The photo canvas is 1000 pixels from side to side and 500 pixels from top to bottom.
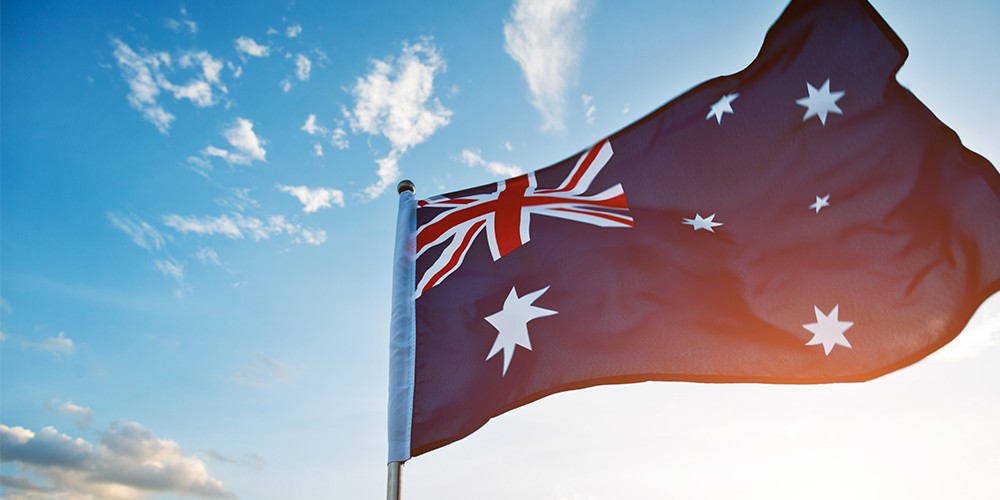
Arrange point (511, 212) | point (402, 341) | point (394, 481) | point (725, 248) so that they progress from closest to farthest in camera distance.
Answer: point (394, 481) < point (402, 341) < point (725, 248) < point (511, 212)

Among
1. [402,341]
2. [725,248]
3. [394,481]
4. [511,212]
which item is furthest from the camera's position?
[511,212]

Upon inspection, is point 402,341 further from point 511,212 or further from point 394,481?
point 511,212

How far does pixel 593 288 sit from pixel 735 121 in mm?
2569

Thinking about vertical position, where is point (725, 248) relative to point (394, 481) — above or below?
above

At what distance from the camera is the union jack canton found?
7277 mm

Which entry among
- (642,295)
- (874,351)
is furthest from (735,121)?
(874,351)

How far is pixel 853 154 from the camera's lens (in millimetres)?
7145

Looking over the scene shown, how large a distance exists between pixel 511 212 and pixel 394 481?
337cm

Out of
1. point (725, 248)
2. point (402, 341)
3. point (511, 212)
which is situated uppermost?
point (511, 212)

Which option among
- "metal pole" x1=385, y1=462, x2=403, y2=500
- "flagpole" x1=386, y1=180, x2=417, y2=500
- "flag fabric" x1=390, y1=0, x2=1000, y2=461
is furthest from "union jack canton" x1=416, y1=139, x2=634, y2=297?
"metal pole" x1=385, y1=462, x2=403, y2=500

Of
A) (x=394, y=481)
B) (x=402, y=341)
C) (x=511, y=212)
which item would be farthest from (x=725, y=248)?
(x=394, y=481)

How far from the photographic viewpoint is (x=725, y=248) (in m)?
6.98

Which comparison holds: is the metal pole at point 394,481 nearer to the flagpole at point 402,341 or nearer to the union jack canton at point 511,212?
the flagpole at point 402,341

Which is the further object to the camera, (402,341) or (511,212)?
(511,212)
